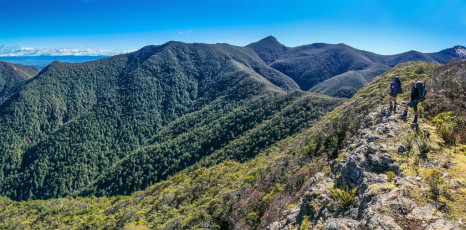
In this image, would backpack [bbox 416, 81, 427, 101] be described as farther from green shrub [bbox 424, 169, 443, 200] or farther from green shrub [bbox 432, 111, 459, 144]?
green shrub [bbox 424, 169, 443, 200]

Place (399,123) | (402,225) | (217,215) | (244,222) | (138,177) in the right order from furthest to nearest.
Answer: (138,177)
(217,215)
(244,222)
(399,123)
(402,225)

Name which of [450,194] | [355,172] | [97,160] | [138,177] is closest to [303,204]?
[355,172]

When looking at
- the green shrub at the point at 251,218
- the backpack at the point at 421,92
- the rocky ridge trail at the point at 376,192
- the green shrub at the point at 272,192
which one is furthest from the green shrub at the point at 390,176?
the green shrub at the point at 251,218

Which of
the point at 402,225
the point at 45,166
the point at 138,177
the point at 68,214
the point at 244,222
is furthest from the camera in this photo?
the point at 45,166

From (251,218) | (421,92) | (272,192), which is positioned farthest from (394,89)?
(251,218)

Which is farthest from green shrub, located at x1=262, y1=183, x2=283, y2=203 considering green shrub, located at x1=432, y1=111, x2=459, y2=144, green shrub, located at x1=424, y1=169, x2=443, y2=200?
green shrub, located at x1=432, y1=111, x2=459, y2=144

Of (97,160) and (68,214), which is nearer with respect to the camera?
(68,214)

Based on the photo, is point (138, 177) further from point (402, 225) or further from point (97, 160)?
point (402, 225)

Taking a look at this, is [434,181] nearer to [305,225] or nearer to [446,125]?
[305,225]
